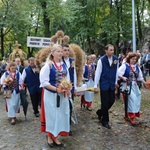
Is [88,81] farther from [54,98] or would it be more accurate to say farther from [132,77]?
[54,98]

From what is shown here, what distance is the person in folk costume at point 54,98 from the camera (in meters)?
4.88

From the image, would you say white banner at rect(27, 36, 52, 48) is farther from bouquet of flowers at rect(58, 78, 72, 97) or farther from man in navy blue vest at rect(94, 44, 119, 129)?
bouquet of flowers at rect(58, 78, 72, 97)

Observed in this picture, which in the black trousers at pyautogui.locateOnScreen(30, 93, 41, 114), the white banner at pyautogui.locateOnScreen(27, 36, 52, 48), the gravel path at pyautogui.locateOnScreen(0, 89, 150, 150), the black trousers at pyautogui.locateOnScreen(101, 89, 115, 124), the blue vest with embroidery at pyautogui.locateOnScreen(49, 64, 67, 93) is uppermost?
the white banner at pyautogui.locateOnScreen(27, 36, 52, 48)

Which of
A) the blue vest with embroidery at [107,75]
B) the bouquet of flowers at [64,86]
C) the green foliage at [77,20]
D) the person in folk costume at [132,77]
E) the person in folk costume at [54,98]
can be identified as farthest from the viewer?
the green foliage at [77,20]

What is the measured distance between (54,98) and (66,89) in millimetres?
331

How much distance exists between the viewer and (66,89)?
478cm

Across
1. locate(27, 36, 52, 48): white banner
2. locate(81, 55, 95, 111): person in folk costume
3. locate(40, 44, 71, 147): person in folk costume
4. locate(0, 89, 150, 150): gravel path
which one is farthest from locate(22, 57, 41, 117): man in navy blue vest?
locate(40, 44, 71, 147): person in folk costume

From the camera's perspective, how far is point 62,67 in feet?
16.8

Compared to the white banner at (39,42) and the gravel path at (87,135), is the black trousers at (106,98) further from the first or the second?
the white banner at (39,42)

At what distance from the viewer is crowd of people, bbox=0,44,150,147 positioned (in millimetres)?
4949

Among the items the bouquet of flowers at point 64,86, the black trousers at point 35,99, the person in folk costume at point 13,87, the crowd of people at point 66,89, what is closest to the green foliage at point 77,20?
the black trousers at point 35,99

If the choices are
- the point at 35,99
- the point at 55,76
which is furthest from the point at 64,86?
the point at 35,99

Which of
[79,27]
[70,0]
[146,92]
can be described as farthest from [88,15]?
[146,92]

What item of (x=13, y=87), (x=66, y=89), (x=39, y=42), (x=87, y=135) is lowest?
(x=87, y=135)
